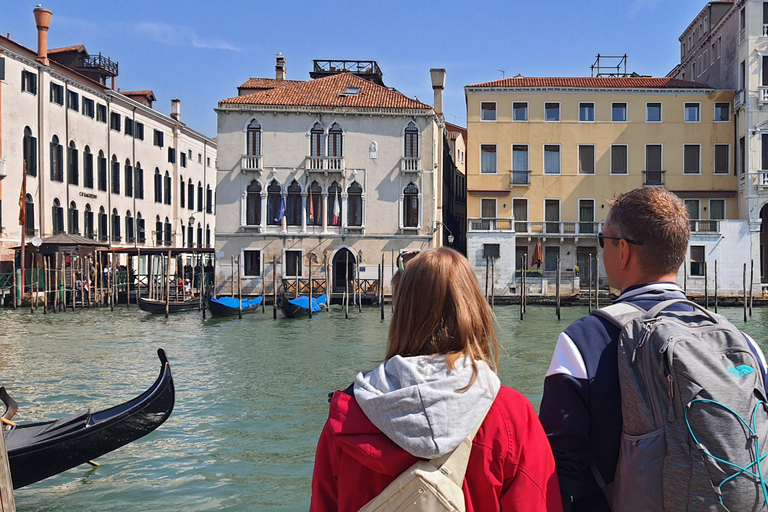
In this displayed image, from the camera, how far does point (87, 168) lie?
27.1m

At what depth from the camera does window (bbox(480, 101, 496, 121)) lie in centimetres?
2650

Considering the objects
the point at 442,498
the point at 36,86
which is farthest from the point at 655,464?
the point at 36,86

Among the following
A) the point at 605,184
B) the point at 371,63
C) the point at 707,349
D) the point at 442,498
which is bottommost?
the point at 442,498

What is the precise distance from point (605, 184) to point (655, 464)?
2626cm

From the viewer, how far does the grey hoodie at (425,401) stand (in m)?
1.39

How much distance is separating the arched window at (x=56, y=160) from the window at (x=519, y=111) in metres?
15.6

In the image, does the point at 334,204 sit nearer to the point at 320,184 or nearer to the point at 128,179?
the point at 320,184

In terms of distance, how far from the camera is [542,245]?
26.2 m

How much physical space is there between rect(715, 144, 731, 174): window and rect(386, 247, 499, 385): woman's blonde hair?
2726 centimetres

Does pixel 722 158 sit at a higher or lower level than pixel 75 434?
higher

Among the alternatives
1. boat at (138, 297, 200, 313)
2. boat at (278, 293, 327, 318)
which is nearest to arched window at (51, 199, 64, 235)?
boat at (138, 297, 200, 313)

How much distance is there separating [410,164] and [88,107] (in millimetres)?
11897

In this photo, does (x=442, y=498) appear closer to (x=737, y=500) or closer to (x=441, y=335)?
(x=441, y=335)

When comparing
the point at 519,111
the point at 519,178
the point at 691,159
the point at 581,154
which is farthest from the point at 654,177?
the point at 519,111
